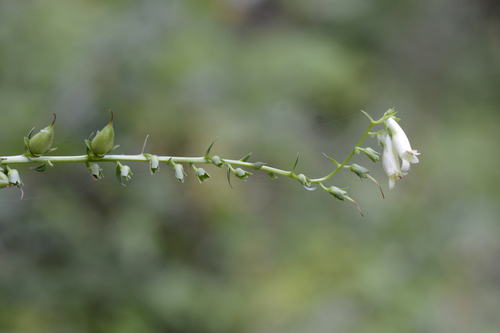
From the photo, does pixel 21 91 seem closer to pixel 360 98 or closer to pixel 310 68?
pixel 310 68

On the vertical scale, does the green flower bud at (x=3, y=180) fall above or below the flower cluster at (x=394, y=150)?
below

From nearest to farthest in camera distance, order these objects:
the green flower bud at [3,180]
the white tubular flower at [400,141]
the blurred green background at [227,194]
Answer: the green flower bud at [3,180] → the white tubular flower at [400,141] → the blurred green background at [227,194]

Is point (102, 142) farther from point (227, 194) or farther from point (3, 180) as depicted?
point (227, 194)

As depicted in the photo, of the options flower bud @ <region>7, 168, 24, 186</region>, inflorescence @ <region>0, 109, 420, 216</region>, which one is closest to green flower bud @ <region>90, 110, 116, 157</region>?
inflorescence @ <region>0, 109, 420, 216</region>

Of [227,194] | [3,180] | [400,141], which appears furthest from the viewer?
[227,194]

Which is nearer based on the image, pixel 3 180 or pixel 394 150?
pixel 3 180

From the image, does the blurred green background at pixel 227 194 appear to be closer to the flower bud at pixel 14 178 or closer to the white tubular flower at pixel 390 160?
the flower bud at pixel 14 178

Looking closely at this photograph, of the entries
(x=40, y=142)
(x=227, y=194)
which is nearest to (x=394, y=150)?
(x=40, y=142)

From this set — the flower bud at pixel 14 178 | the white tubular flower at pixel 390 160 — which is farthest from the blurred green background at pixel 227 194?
the white tubular flower at pixel 390 160
